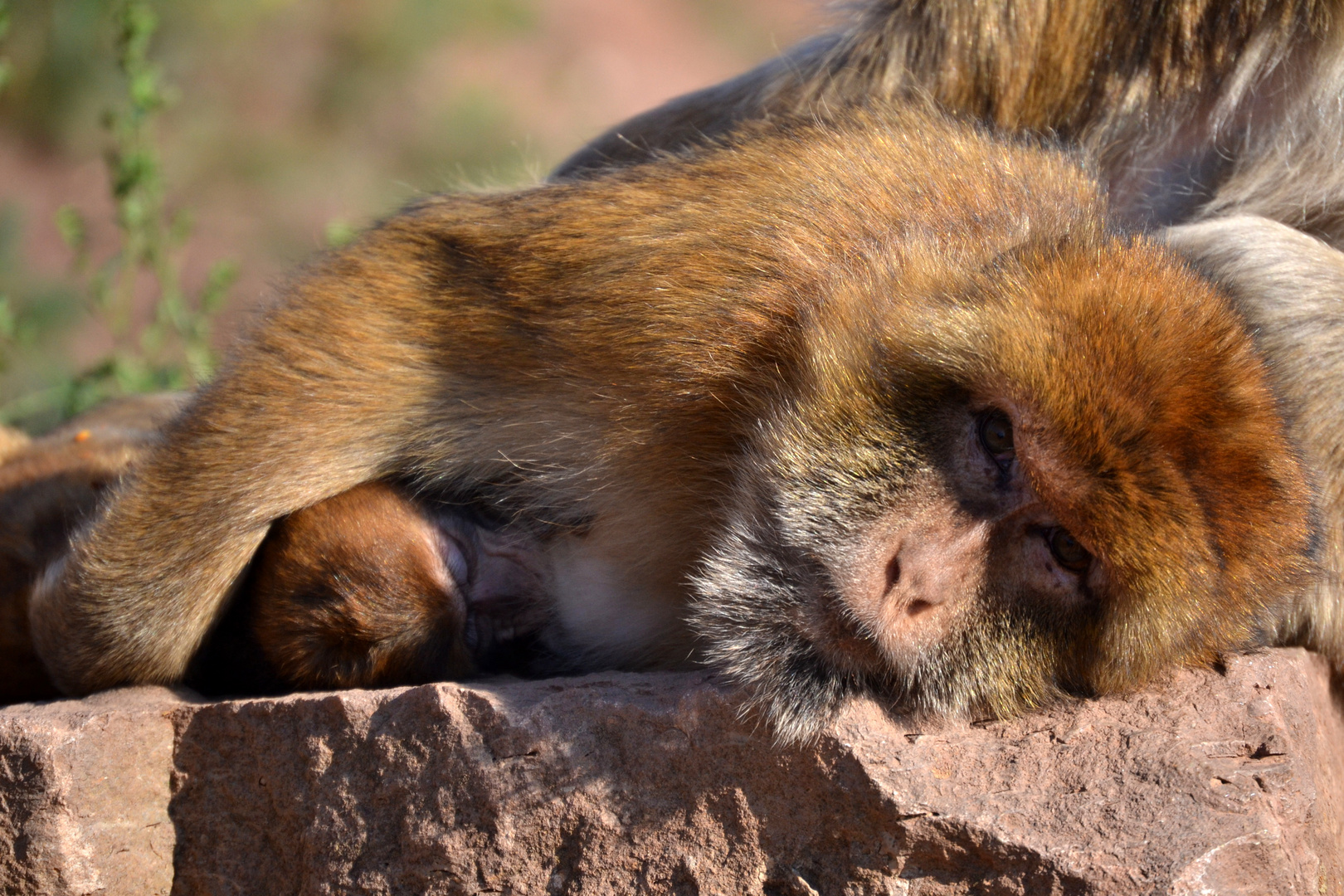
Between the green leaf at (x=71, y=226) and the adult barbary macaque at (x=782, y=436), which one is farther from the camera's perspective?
the green leaf at (x=71, y=226)

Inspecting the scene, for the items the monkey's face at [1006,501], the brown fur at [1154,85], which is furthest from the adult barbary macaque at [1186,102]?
the monkey's face at [1006,501]

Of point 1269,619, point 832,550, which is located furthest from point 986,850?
point 1269,619

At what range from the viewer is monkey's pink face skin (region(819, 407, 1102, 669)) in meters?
2.15

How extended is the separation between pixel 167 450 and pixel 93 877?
875 millimetres

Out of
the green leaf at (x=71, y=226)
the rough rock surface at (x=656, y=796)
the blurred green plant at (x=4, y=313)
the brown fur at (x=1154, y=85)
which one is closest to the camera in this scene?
the rough rock surface at (x=656, y=796)

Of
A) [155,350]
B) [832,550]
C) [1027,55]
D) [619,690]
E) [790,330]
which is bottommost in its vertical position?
[155,350]

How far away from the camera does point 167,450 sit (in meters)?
2.77

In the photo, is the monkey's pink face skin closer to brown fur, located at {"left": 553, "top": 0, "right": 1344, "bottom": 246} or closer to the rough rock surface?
the rough rock surface

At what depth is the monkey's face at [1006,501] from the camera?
7.04 ft


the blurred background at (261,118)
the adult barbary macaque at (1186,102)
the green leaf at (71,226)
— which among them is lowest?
the blurred background at (261,118)

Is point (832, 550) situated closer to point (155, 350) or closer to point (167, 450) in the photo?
point (167, 450)

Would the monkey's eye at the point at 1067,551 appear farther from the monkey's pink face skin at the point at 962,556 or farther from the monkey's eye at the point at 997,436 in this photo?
the monkey's eye at the point at 997,436

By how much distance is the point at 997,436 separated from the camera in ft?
7.30

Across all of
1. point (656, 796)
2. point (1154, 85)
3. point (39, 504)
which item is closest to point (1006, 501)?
point (656, 796)
